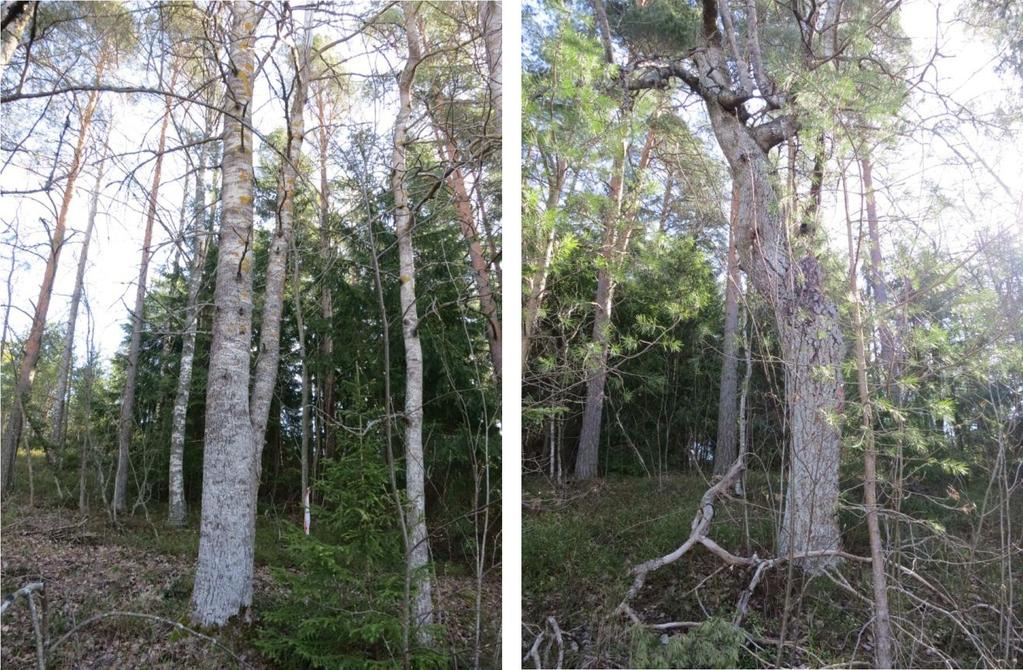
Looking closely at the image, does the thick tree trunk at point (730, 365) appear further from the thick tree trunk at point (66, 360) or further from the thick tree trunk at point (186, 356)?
the thick tree trunk at point (66, 360)

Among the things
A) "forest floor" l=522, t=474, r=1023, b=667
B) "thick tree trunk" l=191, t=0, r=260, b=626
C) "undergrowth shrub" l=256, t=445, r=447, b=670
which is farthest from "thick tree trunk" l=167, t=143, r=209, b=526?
"forest floor" l=522, t=474, r=1023, b=667

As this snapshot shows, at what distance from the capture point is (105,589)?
2176 millimetres

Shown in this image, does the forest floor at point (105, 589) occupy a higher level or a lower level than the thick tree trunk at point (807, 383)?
lower

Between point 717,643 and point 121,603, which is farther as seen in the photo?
point 717,643

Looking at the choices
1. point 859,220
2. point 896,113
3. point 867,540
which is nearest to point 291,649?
Answer: point 867,540

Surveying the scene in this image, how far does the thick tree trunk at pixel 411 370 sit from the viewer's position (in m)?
2.32

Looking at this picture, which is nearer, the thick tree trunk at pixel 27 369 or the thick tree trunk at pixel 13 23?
the thick tree trunk at pixel 27 369

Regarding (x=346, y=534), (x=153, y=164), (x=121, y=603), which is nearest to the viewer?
(x=121, y=603)

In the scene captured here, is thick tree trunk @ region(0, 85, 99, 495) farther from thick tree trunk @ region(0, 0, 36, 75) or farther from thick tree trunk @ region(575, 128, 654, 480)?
thick tree trunk @ region(575, 128, 654, 480)

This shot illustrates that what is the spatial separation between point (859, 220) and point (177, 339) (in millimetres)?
2261

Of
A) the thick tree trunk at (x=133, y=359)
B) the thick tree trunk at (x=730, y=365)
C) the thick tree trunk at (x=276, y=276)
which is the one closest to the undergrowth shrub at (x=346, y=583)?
the thick tree trunk at (x=276, y=276)

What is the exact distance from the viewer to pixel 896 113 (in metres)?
2.49

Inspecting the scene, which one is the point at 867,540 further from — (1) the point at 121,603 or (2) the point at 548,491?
(1) the point at 121,603

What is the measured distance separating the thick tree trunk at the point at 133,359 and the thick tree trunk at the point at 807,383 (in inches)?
78.1
